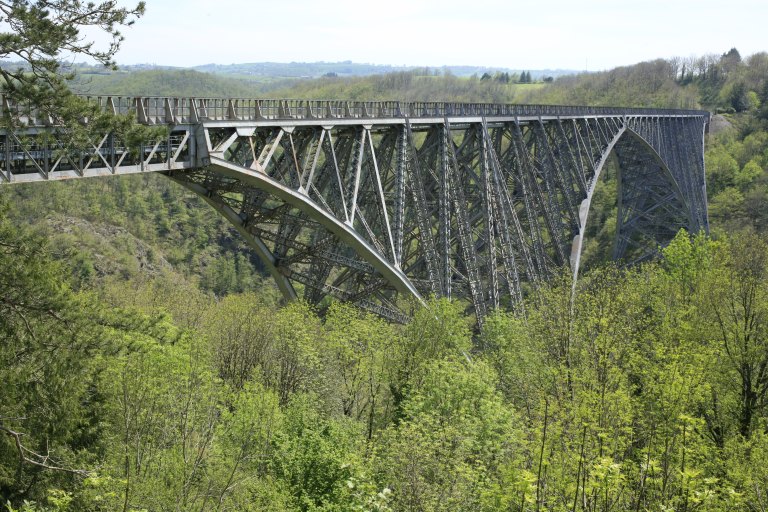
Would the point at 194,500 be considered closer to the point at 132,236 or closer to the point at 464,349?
the point at 464,349

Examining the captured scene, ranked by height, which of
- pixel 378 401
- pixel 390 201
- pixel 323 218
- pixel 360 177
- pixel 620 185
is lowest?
pixel 378 401

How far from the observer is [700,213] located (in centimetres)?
7212

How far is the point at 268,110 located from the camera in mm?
23688

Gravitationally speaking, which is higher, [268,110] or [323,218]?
[268,110]

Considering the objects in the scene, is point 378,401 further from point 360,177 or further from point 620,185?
point 620,185

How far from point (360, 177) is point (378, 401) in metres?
8.01

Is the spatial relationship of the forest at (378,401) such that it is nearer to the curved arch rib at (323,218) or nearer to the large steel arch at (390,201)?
the curved arch rib at (323,218)

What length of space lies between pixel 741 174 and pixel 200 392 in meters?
84.1

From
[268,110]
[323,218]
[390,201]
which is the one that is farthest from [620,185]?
[268,110]

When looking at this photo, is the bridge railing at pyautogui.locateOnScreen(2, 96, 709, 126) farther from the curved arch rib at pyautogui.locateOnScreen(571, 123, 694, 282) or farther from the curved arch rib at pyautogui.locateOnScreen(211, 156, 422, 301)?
the curved arch rib at pyautogui.locateOnScreen(571, 123, 694, 282)

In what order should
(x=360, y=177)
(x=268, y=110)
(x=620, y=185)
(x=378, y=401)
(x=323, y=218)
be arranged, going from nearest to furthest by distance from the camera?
(x=268, y=110), (x=323, y=218), (x=378, y=401), (x=360, y=177), (x=620, y=185)

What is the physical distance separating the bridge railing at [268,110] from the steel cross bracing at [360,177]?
0.07 metres

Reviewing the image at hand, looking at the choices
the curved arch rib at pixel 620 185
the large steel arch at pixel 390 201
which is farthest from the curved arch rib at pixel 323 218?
the curved arch rib at pixel 620 185

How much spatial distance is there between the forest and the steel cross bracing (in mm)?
1981
